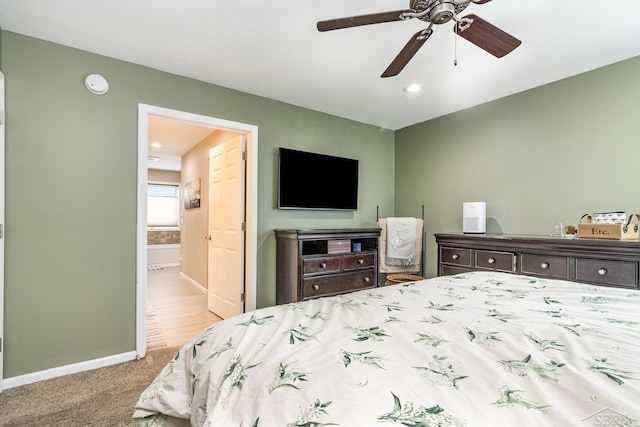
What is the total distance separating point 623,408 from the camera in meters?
0.55

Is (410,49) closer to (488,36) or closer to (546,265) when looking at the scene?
(488,36)

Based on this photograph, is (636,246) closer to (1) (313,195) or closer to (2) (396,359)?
(2) (396,359)

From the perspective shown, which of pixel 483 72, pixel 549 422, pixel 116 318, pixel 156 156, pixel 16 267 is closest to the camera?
pixel 549 422

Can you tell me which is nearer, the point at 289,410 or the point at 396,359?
the point at 289,410

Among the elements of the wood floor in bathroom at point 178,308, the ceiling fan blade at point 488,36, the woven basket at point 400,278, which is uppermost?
the ceiling fan blade at point 488,36

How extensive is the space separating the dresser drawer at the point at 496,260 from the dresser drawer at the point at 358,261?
1104 mm

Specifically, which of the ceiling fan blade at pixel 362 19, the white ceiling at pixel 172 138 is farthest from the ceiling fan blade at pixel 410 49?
the white ceiling at pixel 172 138

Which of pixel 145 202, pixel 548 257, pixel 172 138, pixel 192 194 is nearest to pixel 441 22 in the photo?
pixel 548 257

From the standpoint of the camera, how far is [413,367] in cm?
73

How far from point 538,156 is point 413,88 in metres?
1.38

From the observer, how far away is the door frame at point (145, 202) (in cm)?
254

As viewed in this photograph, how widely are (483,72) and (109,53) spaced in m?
3.12

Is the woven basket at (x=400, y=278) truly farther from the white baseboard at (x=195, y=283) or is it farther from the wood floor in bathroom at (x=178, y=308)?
the white baseboard at (x=195, y=283)

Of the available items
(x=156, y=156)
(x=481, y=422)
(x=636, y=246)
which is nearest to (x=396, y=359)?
(x=481, y=422)
